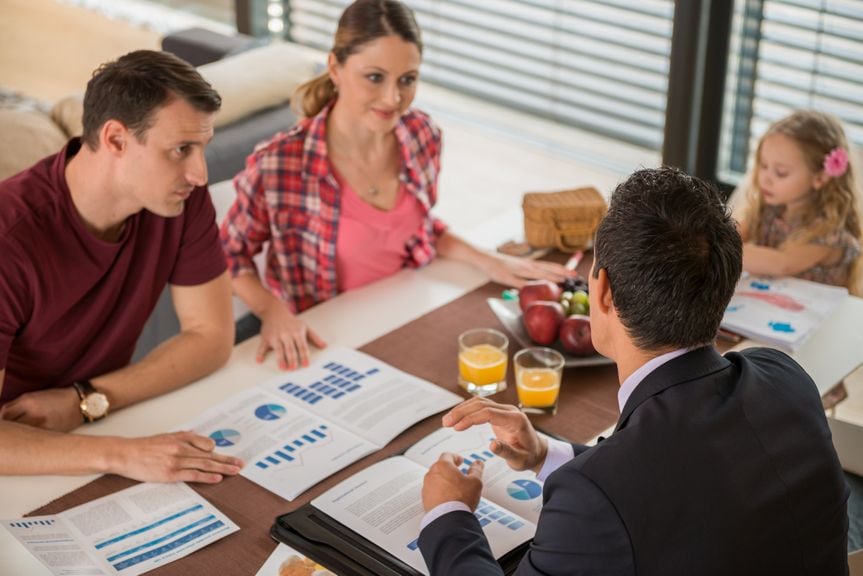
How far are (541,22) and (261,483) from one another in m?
3.47

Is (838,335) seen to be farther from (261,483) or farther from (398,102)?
(261,483)

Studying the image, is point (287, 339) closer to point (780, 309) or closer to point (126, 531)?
point (126, 531)

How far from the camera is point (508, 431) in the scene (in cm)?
190

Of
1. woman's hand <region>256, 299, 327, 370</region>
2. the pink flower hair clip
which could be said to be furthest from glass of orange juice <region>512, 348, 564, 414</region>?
the pink flower hair clip

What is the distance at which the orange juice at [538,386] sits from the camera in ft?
7.25

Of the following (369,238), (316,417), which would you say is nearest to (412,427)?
(316,417)

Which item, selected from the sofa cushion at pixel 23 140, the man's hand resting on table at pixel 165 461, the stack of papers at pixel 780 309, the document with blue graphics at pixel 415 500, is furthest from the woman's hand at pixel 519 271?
the sofa cushion at pixel 23 140

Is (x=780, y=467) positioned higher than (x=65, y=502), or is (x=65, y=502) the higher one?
(x=780, y=467)

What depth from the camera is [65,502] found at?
6.35 ft

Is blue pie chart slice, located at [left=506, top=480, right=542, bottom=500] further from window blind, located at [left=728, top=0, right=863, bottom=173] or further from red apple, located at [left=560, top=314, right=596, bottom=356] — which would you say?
window blind, located at [left=728, top=0, right=863, bottom=173]

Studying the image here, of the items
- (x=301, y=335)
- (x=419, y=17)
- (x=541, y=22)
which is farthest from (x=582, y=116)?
(x=301, y=335)

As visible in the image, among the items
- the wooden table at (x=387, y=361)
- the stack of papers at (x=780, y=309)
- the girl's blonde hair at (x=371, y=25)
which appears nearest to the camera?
the wooden table at (x=387, y=361)

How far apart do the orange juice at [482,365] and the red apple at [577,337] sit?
0.52 ft

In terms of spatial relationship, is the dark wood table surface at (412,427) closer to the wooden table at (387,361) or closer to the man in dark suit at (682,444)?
the wooden table at (387,361)
